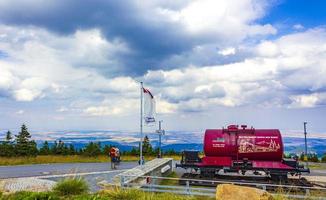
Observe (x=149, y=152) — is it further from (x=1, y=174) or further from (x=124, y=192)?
(x=124, y=192)

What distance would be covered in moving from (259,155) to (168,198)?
40.4 ft

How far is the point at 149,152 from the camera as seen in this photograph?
48.3 metres

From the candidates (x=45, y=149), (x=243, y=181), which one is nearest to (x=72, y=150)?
(x=45, y=149)

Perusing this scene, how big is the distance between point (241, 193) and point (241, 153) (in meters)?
12.5

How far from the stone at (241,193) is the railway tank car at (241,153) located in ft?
37.7

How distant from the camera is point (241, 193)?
37.6ft

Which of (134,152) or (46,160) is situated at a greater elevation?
(134,152)

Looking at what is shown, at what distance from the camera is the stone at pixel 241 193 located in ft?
36.7

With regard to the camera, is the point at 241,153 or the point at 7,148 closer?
the point at 241,153

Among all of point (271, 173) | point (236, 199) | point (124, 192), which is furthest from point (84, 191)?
point (271, 173)

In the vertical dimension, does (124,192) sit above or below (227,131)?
below

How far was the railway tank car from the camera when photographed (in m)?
23.1

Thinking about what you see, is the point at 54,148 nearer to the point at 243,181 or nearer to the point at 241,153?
the point at 241,153

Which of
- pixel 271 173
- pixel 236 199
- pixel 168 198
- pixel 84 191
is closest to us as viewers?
pixel 236 199
